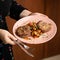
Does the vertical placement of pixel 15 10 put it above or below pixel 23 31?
above

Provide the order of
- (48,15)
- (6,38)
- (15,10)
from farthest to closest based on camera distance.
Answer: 1. (48,15)
2. (15,10)
3. (6,38)

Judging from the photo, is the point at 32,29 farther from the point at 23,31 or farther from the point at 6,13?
the point at 6,13

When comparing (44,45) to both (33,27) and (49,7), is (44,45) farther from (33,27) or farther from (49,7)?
(33,27)

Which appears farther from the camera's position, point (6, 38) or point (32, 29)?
point (32, 29)

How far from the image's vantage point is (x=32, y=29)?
0.90 metres

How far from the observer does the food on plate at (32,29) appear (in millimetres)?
837

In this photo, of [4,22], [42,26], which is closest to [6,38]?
[4,22]

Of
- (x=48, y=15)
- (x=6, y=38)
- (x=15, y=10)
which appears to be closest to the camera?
(x=6, y=38)

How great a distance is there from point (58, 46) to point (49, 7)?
1.44 feet

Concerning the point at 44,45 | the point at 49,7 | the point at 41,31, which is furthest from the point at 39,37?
the point at 44,45

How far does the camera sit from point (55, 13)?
62.9 inches

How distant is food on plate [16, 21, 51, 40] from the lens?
837 mm

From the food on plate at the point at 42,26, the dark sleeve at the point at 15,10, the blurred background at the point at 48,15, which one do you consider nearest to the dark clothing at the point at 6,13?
the dark sleeve at the point at 15,10

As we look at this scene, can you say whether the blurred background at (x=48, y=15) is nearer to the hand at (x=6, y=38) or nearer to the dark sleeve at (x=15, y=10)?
the dark sleeve at (x=15, y=10)
